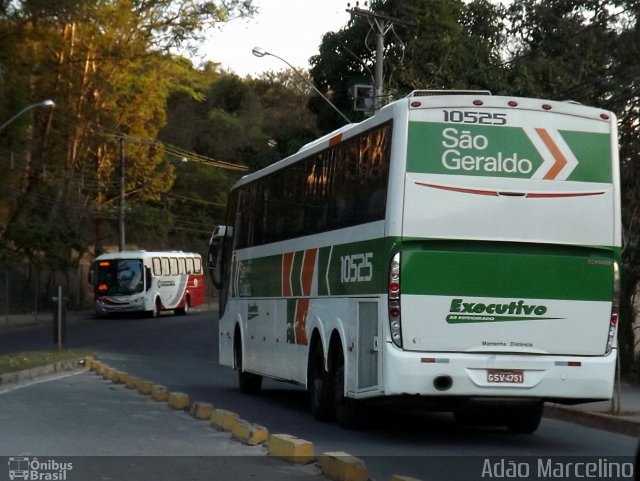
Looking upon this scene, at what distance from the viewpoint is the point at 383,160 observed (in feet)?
46.7

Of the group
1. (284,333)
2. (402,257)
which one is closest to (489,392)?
(402,257)

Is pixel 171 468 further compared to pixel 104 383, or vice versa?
pixel 104 383

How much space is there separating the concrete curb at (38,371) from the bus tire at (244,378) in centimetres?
412

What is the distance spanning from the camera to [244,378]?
22.1 metres

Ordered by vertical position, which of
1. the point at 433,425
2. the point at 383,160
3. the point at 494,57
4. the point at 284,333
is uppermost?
the point at 494,57

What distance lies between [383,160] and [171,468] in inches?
177

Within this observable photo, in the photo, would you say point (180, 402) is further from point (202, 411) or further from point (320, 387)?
point (320, 387)

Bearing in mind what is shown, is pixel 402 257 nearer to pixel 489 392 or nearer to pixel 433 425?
pixel 489 392

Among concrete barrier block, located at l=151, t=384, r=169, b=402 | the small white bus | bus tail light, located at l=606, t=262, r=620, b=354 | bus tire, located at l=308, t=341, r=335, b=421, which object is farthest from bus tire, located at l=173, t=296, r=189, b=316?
bus tail light, located at l=606, t=262, r=620, b=354

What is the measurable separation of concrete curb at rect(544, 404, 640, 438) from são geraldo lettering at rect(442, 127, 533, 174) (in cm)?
378

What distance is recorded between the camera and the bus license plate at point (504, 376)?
44.7ft

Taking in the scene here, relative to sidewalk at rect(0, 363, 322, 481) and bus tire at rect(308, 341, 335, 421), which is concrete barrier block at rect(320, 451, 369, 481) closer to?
sidewalk at rect(0, 363, 322, 481)

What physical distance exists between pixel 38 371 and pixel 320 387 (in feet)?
32.7
